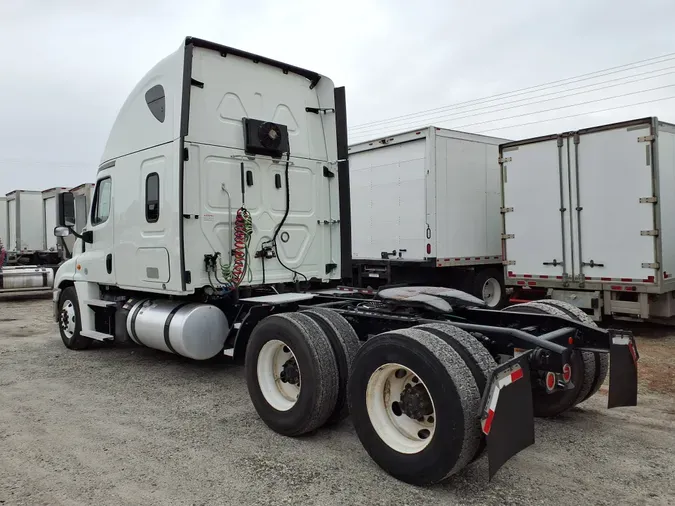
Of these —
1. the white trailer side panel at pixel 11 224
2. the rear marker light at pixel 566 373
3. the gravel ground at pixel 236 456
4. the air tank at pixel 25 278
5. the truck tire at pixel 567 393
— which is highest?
the white trailer side panel at pixel 11 224

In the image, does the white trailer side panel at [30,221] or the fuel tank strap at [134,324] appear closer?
the fuel tank strap at [134,324]

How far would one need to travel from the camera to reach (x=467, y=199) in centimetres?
1095

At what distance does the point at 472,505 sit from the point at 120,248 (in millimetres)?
5532

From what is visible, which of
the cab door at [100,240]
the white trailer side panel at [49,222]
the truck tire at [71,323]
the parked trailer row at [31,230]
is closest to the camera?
the cab door at [100,240]

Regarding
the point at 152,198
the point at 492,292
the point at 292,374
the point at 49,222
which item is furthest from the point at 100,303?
the point at 49,222

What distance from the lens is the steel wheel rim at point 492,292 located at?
1175 cm

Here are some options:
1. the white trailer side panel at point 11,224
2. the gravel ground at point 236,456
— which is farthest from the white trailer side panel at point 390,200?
the white trailer side panel at point 11,224

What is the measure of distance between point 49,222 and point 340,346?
707 inches

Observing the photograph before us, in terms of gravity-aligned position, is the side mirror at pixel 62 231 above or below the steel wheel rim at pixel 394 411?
above

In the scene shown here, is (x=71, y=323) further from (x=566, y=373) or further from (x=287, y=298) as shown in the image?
(x=566, y=373)

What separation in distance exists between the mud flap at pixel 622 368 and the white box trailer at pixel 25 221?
1979cm

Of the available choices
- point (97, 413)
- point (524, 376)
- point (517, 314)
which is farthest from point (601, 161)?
point (97, 413)

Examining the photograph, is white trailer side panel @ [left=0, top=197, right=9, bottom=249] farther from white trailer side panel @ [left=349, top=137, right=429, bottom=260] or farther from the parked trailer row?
white trailer side panel @ [left=349, top=137, right=429, bottom=260]

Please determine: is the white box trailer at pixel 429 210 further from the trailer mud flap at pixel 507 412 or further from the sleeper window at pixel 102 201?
the trailer mud flap at pixel 507 412
